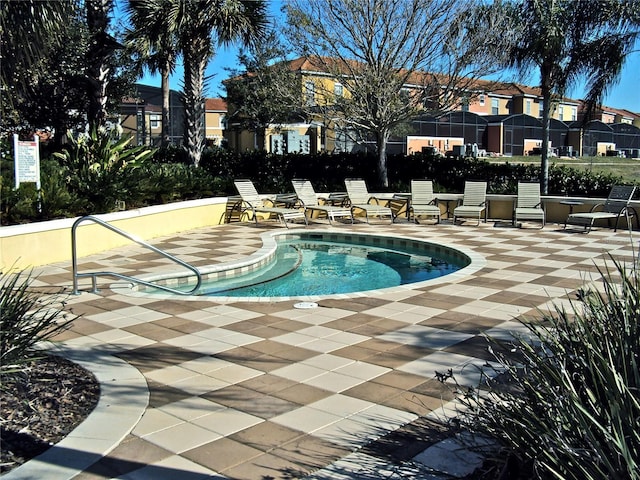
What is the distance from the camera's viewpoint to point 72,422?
12.0ft

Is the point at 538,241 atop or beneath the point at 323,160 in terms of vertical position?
beneath

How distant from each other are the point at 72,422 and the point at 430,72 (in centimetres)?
1543

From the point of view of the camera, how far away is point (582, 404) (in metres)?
2.44

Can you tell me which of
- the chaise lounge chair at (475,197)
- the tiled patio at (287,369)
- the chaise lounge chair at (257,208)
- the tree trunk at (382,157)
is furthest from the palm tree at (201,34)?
the tiled patio at (287,369)

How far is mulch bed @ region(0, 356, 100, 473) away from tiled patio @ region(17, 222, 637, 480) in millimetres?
164

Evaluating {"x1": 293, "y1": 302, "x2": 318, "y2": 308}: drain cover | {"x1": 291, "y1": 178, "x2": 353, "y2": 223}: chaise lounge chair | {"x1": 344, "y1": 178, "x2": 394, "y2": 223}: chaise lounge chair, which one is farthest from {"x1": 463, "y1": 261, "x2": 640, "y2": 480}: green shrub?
{"x1": 344, "y1": 178, "x2": 394, "y2": 223}: chaise lounge chair

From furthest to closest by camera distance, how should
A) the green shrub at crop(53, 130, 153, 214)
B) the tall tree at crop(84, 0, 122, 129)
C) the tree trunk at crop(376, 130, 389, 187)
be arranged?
the tree trunk at crop(376, 130, 389, 187) → the tall tree at crop(84, 0, 122, 129) → the green shrub at crop(53, 130, 153, 214)

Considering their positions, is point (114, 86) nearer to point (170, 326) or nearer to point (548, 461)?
point (170, 326)

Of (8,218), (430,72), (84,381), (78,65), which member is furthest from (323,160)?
(84,381)

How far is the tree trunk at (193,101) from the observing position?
653 inches

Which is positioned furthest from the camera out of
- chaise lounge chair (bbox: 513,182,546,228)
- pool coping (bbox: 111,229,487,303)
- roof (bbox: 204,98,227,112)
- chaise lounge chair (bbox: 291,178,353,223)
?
roof (bbox: 204,98,227,112)

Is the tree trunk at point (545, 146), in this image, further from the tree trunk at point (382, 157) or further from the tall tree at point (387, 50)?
the tree trunk at point (382, 157)

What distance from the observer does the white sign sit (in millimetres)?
9873

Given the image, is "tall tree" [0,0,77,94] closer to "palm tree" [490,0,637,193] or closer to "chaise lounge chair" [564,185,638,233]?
"chaise lounge chair" [564,185,638,233]
